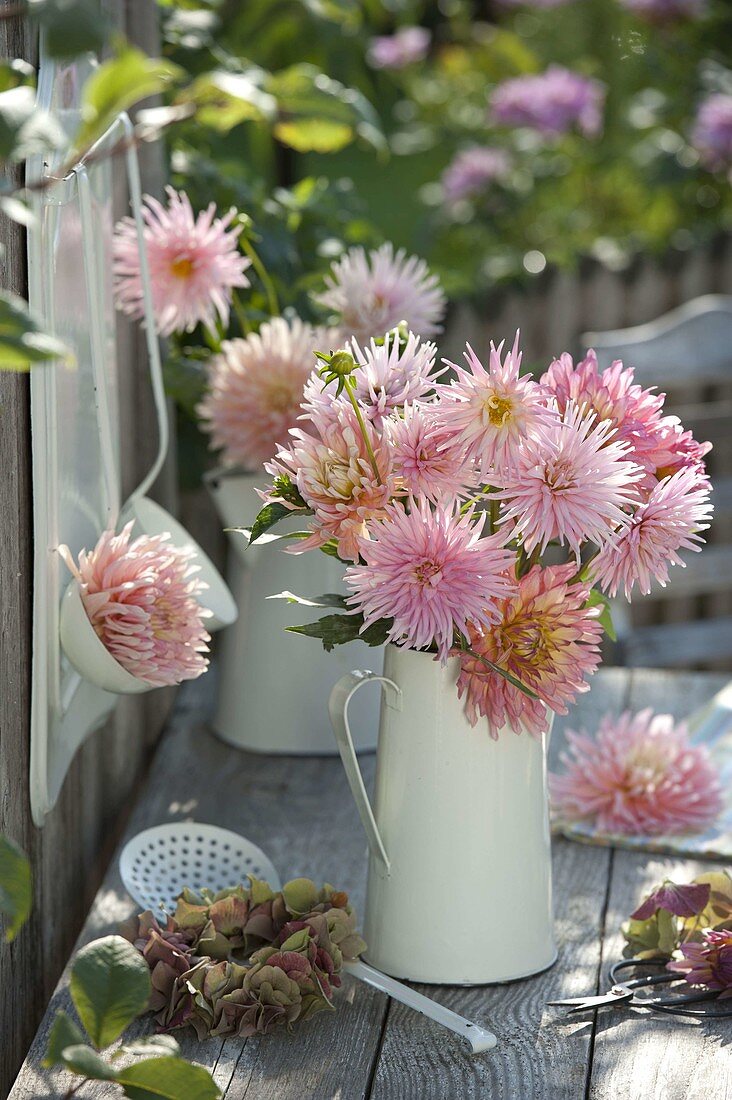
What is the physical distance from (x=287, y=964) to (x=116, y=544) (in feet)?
0.99

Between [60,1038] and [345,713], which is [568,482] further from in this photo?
[60,1038]

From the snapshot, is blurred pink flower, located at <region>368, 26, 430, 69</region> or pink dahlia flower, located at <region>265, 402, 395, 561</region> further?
blurred pink flower, located at <region>368, 26, 430, 69</region>

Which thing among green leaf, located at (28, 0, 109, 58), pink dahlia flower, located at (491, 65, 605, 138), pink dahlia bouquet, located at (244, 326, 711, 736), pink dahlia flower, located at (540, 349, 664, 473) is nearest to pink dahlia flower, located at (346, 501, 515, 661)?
pink dahlia bouquet, located at (244, 326, 711, 736)

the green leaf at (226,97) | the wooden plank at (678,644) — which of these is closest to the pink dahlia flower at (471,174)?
the wooden plank at (678,644)

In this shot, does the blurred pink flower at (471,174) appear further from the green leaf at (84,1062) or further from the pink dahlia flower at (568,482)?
the green leaf at (84,1062)

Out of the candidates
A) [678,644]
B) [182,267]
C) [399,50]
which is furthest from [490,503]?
[399,50]

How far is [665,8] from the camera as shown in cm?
295

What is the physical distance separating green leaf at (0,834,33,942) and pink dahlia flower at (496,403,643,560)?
0.32 meters

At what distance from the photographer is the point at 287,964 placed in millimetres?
829

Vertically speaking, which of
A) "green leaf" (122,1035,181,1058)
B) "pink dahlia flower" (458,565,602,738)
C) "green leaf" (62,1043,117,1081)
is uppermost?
"pink dahlia flower" (458,565,602,738)

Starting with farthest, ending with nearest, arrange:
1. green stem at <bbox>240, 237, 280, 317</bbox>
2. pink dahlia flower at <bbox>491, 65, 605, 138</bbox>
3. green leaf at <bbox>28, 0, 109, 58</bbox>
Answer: pink dahlia flower at <bbox>491, 65, 605, 138</bbox>, green stem at <bbox>240, 237, 280, 317</bbox>, green leaf at <bbox>28, 0, 109, 58</bbox>

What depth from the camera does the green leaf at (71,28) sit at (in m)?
0.50

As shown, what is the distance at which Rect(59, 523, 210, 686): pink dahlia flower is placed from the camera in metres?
0.90

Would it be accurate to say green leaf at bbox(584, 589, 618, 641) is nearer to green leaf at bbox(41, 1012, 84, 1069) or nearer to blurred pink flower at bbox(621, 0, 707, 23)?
green leaf at bbox(41, 1012, 84, 1069)
